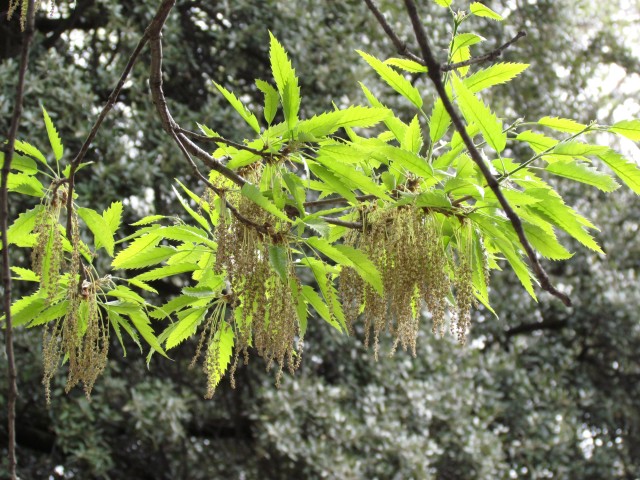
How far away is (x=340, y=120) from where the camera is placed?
1.40m

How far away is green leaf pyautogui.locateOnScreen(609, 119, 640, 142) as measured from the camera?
1.36m

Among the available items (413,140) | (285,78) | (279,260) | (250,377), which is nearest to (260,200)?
(279,260)

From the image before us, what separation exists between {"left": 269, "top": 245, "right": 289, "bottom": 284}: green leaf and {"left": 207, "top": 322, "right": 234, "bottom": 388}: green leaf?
11.1 inches

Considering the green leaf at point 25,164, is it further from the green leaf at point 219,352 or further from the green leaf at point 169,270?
the green leaf at point 219,352

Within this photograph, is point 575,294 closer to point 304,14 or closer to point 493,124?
point 304,14

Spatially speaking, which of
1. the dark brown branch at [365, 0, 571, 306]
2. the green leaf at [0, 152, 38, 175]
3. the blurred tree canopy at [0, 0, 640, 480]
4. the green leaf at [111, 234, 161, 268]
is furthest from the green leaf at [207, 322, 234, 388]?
the blurred tree canopy at [0, 0, 640, 480]

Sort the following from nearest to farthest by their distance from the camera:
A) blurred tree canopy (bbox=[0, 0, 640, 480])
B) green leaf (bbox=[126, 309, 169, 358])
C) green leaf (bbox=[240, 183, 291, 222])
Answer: green leaf (bbox=[240, 183, 291, 222])
green leaf (bbox=[126, 309, 169, 358])
blurred tree canopy (bbox=[0, 0, 640, 480])

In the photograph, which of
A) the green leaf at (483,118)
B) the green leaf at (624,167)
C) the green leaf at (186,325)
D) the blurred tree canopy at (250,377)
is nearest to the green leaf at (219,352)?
the green leaf at (186,325)

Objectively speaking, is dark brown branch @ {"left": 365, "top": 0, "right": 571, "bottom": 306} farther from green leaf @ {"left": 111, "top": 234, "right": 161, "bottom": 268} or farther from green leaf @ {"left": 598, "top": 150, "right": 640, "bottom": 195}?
green leaf @ {"left": 111, "top": 234, "right": 161, "bottom": 268}

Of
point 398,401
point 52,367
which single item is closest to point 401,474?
point 398,401

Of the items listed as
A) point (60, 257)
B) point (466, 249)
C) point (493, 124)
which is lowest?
point (60, 257)

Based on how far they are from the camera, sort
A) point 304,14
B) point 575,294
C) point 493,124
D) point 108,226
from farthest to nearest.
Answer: point 575,294, point 304,14, point 108,226, point 493,124

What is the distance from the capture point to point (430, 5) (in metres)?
5.18

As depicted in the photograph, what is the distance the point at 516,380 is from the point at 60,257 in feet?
15.0
